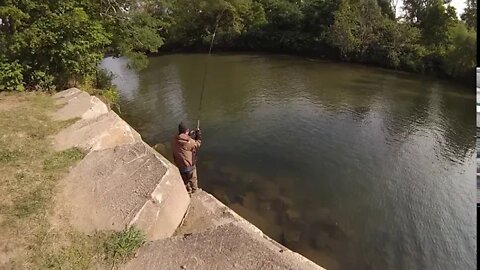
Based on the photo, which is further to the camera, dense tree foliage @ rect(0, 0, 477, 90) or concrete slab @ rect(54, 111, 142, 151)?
dense tree foliage @ rect(0, 0, 477, 90)

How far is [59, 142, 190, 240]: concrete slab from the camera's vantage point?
5.69 meters

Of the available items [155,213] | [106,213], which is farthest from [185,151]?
[106,213]

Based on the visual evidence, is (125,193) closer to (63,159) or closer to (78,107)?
(63,159)

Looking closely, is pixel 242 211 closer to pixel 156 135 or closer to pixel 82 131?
pixel 82 131

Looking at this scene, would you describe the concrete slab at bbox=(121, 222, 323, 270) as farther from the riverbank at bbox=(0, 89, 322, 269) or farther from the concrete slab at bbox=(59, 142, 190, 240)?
the concrete slab at bbox=(59, 142, 190, 240)

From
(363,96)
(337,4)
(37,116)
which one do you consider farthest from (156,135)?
(337,4)

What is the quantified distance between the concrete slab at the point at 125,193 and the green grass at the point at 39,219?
23 cm

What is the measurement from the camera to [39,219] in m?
5.58

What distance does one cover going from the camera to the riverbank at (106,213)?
4887mm

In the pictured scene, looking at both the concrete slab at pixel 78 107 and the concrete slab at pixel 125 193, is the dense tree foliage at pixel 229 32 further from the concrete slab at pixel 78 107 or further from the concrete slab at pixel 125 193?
the concrete slab at pixel 125 193

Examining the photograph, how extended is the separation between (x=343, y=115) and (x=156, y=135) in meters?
7.71

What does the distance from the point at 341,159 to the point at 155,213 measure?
757cm

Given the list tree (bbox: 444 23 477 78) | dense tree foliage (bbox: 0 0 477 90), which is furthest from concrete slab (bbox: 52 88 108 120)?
tree (bbox: 444 23 477 78)

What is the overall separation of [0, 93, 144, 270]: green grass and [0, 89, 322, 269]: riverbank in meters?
0.01
